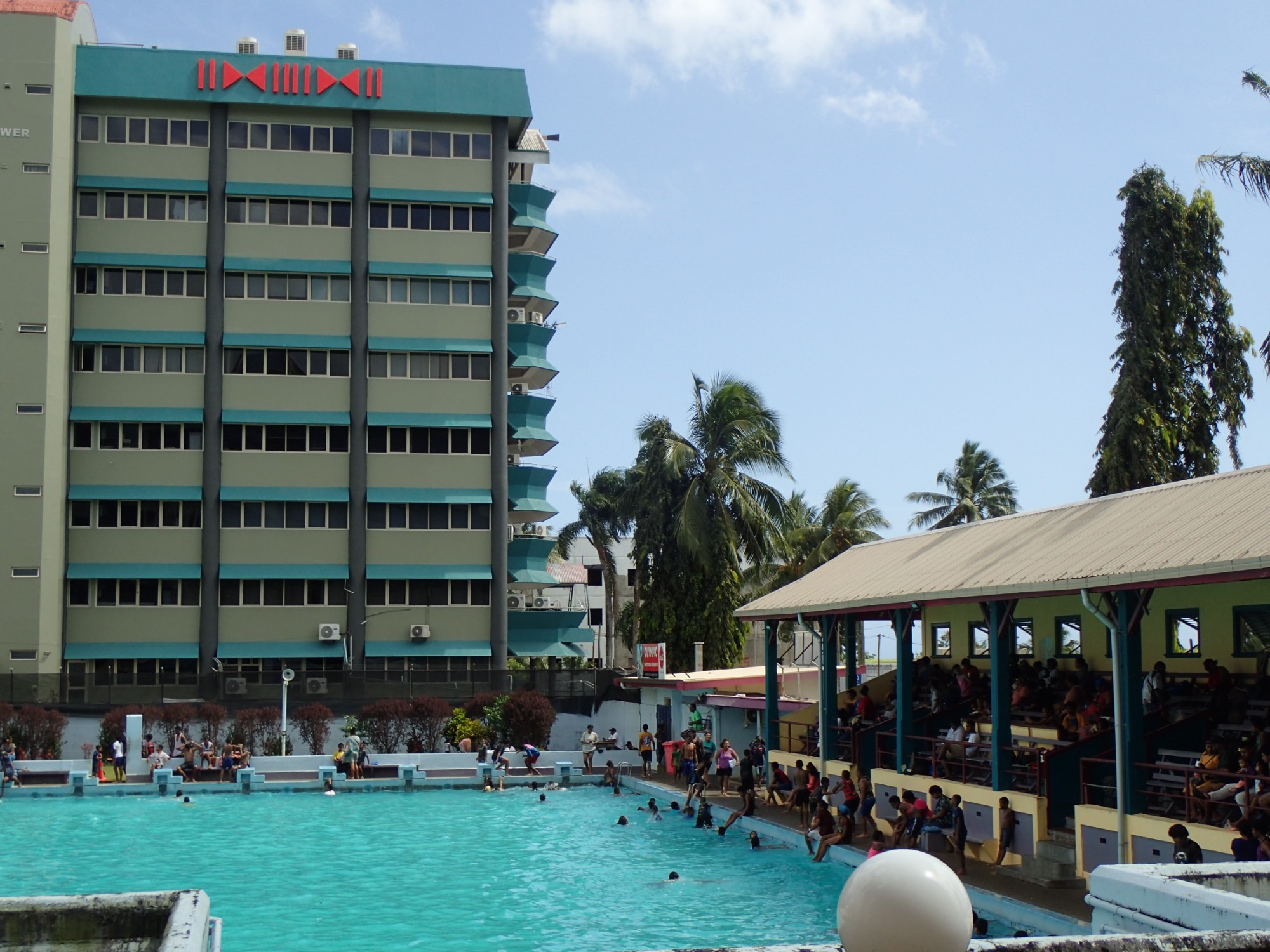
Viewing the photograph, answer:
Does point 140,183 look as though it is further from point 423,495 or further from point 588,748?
point 588,748

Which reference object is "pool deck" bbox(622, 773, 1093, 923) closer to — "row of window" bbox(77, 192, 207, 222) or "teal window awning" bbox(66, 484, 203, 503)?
"teal window awning" bbox(66, 484, 203, 503)

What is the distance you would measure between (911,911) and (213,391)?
51016 millimetres

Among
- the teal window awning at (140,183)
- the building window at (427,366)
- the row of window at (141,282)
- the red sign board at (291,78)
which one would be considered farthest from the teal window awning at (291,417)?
the red sign board at (291,78)

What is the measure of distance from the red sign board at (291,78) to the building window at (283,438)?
44.1 feet

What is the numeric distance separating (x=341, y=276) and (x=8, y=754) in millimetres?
23000

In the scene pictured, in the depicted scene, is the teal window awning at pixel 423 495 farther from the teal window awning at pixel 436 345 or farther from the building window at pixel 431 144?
the building window at pixel 431 144

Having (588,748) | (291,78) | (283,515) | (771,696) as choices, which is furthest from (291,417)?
(771,696)

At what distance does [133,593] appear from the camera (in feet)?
170

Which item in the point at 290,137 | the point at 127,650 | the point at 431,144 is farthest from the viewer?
the point at 431,144

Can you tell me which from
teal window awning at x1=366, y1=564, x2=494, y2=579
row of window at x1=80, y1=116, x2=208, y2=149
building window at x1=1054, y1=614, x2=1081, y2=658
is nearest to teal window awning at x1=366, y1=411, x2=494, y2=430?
teal window awning at x1=366, y1=564, x2=494, y2=579

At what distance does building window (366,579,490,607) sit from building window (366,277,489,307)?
36.9 feet

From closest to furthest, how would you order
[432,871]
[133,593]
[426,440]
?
1. [432,871]
2. [133,593]
3. [426,440]

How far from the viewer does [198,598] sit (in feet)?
171

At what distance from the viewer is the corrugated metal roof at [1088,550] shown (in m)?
15.6
